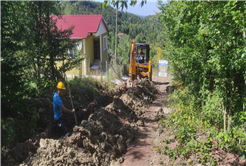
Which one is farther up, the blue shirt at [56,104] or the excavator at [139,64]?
the excavator at [139,64]

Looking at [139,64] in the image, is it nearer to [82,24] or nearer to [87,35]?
[87,35]

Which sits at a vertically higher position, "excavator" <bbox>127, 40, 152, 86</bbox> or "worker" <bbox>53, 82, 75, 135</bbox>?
"excavator" <bbox>127, 40, 152, 86</bbox>

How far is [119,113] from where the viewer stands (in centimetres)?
764

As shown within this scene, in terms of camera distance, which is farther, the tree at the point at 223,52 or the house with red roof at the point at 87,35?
the house with red roof at the point at 87,35

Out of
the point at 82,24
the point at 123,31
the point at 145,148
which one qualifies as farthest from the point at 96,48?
the point at 123,31

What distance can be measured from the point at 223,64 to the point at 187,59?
49.9 inches

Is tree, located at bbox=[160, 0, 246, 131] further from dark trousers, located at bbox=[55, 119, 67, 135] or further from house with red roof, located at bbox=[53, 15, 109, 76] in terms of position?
house with red roof, located at bbox=[53, 15, 109, 76]

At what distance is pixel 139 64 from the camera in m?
14.7

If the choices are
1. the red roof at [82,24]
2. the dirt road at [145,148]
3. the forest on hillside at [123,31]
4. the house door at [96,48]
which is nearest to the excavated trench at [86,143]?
the dirt road at [145,148]

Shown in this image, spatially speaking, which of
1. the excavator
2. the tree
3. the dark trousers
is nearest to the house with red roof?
the excavator

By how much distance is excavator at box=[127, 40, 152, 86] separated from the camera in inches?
549

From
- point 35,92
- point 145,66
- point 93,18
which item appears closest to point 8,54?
point 35,92

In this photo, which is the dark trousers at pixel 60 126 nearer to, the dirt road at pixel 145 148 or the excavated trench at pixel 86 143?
the excavated trench at pixel 86 143

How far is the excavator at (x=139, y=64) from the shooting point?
45.7 ft
